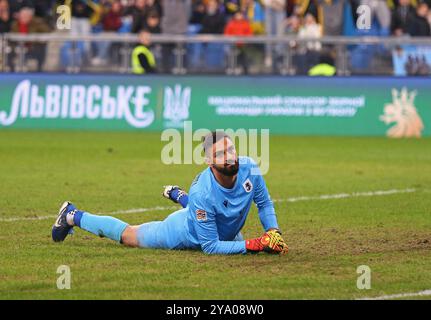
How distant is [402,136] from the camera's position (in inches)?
1016

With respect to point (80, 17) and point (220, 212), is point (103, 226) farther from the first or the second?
point (80, 17)

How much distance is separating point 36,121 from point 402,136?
27.8ft

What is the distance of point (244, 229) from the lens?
13.2 m

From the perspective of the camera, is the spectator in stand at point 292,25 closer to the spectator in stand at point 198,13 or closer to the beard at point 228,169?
the spectator in stand at point 198,13

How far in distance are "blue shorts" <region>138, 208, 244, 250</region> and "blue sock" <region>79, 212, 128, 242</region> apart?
23 cm

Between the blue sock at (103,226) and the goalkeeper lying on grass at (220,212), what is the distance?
213mm

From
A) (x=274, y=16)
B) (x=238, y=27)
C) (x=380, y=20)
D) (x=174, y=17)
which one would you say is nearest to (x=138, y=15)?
(x=174, y=17)

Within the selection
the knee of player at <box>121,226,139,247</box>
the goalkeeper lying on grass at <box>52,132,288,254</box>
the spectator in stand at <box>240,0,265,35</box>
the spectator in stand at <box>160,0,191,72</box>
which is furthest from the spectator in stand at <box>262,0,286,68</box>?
the goalkeeper lying on grass at <box>52,132,288,254</box>

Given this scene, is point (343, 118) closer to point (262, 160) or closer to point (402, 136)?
point (402, 136)

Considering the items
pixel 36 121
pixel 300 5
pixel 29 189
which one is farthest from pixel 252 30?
pixel 29 189

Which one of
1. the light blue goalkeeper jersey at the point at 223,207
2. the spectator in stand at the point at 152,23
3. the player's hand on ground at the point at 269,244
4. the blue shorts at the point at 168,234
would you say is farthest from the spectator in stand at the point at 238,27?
the player's hand on ground at the point at 269,244

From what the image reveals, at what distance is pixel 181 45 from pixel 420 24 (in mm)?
5912

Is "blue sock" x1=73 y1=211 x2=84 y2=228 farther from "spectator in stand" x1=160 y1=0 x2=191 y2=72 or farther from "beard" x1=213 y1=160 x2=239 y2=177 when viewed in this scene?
"spectator in stand" x1=160 y1=0 x2=191 y2=72

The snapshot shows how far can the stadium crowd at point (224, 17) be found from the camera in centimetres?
2723
